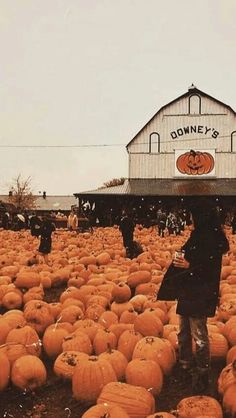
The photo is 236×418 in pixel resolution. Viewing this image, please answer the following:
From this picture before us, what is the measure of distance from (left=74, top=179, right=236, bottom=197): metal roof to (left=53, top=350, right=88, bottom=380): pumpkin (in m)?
23.4

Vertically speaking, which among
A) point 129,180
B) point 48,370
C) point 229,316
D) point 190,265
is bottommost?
point 48,370

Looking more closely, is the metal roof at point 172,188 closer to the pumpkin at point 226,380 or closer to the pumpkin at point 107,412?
the pumpkin at point 226,380

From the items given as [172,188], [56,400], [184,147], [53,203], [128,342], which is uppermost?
[184,147]

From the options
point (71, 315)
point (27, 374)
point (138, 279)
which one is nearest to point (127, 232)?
point (138, 279)

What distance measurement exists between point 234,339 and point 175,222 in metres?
16.6

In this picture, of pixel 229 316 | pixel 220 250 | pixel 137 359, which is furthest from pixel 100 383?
pixel 229 316

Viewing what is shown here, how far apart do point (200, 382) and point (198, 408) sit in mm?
656

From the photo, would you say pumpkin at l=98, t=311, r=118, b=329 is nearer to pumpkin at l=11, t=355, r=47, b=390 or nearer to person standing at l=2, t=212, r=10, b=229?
pumpkin at l=11, t=355, r=47, b=390

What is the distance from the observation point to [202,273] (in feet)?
13.1

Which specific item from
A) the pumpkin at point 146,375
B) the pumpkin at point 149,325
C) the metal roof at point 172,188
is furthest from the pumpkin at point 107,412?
the metal roof at point 172,188

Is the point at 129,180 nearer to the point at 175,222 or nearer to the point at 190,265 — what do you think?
the point at 175,222

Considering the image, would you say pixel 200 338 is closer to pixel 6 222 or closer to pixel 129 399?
pixel 129 399

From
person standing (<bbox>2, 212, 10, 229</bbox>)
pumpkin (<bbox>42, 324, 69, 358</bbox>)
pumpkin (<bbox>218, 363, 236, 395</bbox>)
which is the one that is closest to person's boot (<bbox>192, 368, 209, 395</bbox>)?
pumpkin (<bbox>218, 363, 236, 395</bbox>)

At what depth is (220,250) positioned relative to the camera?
3.97m
